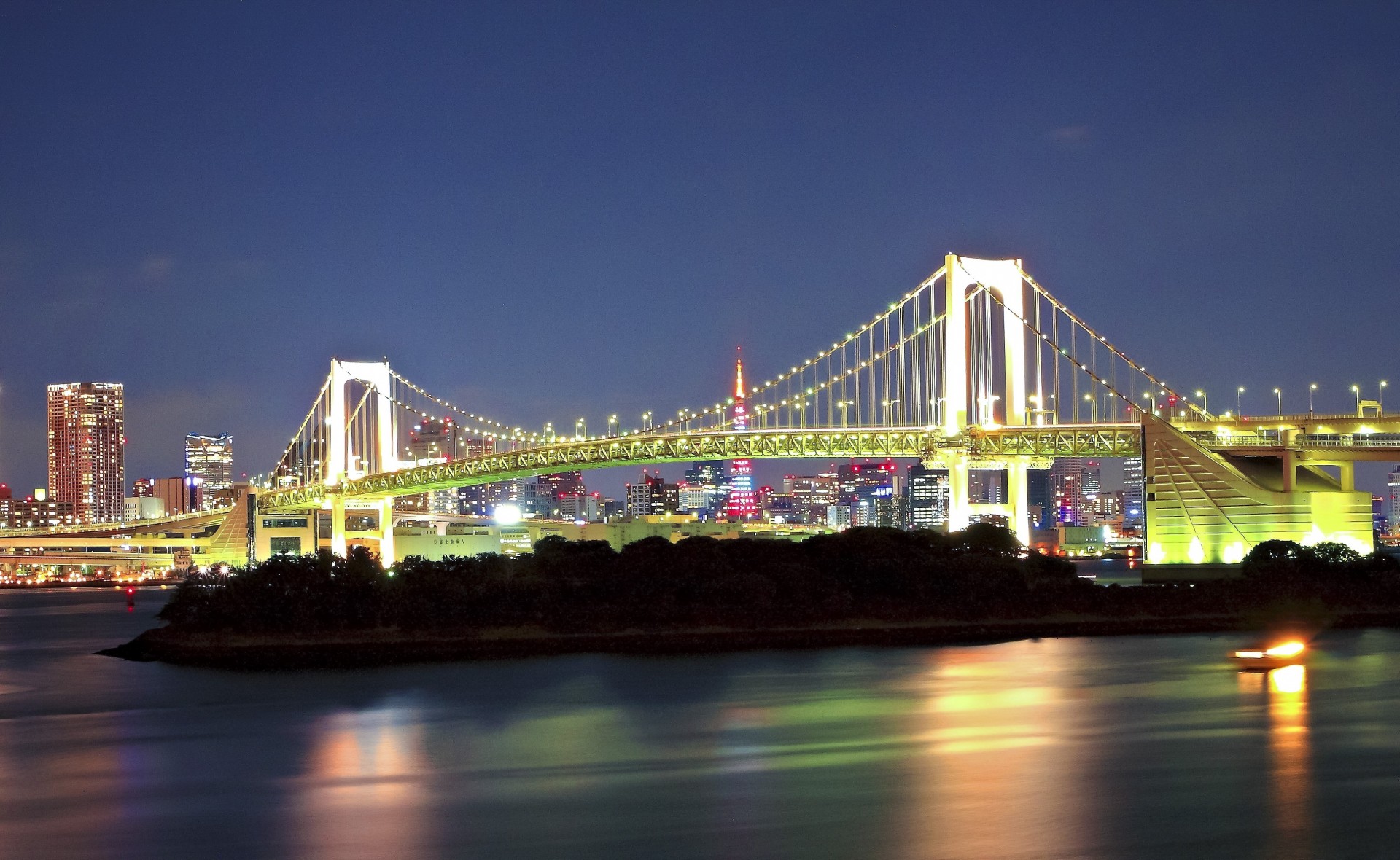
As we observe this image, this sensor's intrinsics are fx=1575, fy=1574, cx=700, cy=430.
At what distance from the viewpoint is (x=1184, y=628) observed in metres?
37.5

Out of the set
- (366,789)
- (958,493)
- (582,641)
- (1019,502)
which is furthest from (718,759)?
(1019,502)

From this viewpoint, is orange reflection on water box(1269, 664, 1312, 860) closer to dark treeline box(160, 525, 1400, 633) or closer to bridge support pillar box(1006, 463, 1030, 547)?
dark treeline box(160, 525, 1400, 633)

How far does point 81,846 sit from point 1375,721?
16.8 m

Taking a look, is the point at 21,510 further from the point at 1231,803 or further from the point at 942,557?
the point at 1231,803

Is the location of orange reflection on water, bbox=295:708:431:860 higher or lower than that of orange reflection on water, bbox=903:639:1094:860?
higher

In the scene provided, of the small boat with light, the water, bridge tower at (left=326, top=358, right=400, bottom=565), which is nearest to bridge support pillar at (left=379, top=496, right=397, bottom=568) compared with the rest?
bridge tower at (left=326, top=358, right=400, bottom=565)

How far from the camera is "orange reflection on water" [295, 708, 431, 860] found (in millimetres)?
15094

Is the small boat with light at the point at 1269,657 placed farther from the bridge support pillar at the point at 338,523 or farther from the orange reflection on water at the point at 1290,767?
the bridge support pillar at the point at 338,523

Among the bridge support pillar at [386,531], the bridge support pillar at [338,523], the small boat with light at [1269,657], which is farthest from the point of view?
the bridge support pillar at [386,531]

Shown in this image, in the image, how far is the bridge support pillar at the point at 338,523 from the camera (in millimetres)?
66500

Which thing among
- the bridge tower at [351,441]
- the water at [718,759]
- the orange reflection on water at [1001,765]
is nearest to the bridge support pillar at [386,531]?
the bridge tower at [351,441]

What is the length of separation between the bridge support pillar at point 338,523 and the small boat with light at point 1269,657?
143ft

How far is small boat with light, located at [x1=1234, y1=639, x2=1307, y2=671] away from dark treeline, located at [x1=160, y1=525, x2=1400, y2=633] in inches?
278

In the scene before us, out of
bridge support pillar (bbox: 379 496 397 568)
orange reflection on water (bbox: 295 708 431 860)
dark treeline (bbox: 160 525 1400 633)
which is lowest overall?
orange reflection on water (bbox: 295 708 431 860)
